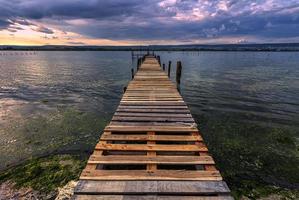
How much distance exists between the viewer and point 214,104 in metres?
18.1

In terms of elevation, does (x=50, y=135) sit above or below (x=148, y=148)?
below

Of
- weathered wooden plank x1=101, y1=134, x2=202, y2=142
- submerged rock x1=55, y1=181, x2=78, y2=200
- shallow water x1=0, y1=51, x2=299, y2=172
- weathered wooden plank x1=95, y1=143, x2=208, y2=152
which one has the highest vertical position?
weathered wooden plank x1=95, y1=143, x2=208, y2=152

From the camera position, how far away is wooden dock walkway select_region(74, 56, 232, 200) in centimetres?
381

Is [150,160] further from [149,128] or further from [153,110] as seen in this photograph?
[153,110]

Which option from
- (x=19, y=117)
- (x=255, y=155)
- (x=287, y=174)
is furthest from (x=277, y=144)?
(x=19, y=117)

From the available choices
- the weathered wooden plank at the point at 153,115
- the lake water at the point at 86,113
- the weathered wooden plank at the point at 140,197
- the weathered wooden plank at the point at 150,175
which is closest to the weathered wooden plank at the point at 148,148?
the weathered wooden plank at the point at 150,175

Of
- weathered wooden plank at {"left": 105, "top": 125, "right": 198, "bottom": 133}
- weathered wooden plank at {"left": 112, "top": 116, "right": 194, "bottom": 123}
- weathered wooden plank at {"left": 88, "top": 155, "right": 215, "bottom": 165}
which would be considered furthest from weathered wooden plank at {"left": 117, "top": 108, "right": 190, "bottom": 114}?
weathered wooden plank at {"left": 88, "top": 155, "right": 215, "bottom": 165}

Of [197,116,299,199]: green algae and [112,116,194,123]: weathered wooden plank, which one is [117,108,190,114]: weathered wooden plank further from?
[197,116,299,199]: green algae

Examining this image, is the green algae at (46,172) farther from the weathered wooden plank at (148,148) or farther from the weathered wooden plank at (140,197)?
the weathered wooden plank at (140,197)

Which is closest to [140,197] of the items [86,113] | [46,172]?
[46,172]

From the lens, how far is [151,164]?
473 centimetres

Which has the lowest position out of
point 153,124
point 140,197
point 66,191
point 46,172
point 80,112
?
point 80,112

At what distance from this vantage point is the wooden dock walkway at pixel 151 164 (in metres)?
3.81

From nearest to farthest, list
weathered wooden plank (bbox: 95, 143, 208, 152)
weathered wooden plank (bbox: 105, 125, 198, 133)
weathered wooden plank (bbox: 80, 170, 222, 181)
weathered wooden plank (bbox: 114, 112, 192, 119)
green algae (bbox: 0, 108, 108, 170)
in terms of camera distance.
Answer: weathered wooden plank (bbox: 80, 170, 222, 181) < weathered wooden plank (bbox: 95, 143, 208, 152) < weathered wooden plank (bbox: 105, 125, 198, 133) < weathered wooden plank (bbox: 114, 112, 192, 119) < green algae (bbox: 0, 108, 108, 170)
